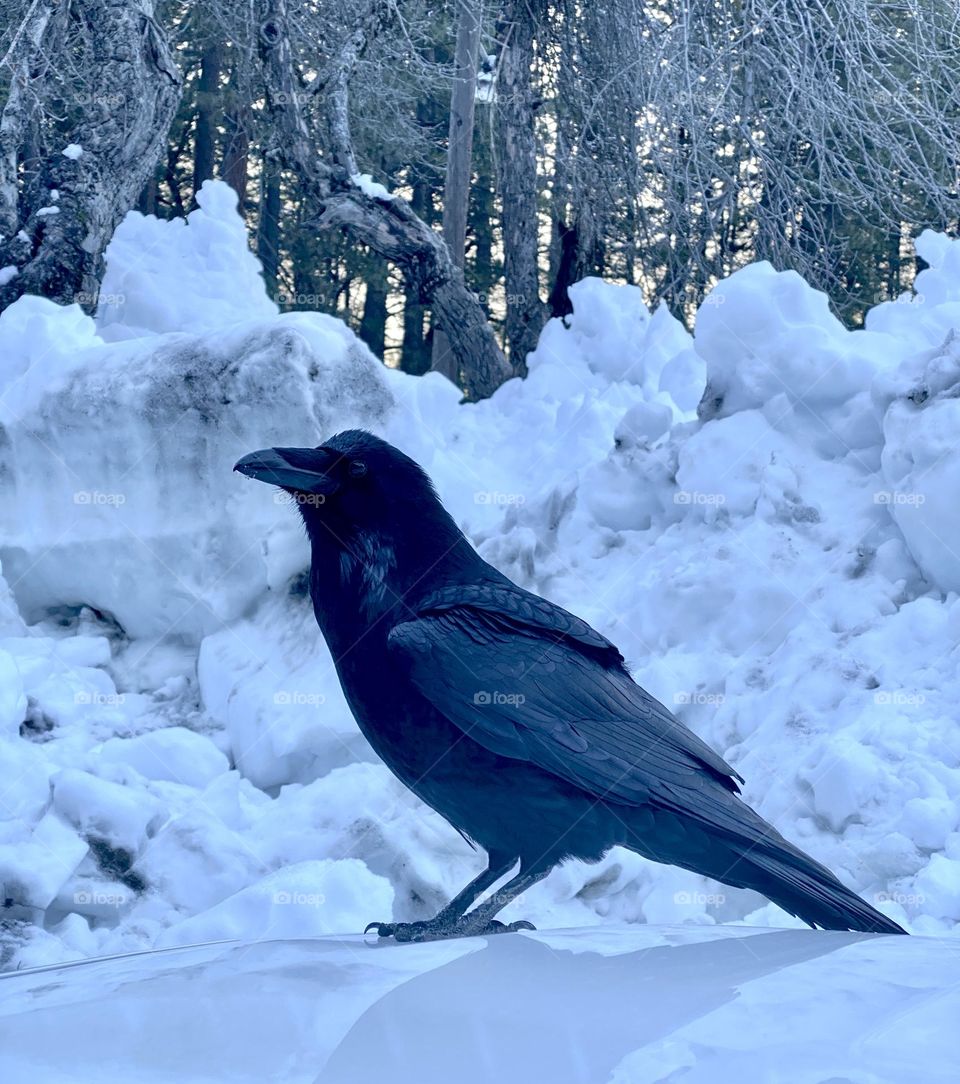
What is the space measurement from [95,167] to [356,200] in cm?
176

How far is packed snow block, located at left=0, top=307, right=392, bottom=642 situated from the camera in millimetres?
5508

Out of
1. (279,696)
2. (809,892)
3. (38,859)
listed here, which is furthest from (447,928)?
(279,696)

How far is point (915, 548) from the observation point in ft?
13.8

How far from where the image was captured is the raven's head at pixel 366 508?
8.04 ft

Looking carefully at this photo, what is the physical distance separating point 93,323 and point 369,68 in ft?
14.7

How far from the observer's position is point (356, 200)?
8.28 m

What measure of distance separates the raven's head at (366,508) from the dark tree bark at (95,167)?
17.3ft

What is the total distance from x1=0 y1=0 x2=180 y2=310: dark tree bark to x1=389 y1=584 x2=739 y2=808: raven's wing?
5.59 metres

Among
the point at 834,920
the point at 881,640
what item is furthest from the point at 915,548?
the point at 834,920

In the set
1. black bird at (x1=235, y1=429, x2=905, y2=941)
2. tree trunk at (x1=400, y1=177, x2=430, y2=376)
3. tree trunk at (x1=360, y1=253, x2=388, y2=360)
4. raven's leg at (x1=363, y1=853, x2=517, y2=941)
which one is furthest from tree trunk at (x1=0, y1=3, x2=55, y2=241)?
tree trunk at (x1=360, y1=253, x2=388, y2=360)

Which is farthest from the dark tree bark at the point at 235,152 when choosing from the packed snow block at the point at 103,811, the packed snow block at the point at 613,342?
the packed snow block at the point at 103,811

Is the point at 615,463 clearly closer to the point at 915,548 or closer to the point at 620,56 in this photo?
the point at 915,548

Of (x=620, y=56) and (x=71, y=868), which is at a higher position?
(x=620, y=56)

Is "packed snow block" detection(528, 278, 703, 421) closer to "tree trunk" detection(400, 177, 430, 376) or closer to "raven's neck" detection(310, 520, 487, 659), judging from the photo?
"raven's neck" detection(310, 520, 487, 659)
